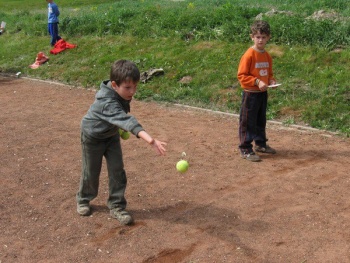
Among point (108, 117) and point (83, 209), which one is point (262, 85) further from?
point (83, 209)

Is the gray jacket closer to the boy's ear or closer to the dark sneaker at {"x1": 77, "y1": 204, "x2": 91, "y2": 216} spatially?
the boy's ear

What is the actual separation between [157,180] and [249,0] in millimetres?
11510

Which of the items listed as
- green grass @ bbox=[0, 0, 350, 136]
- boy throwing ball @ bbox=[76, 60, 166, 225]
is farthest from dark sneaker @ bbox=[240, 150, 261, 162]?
boy throwing ball @ bbox=[76, 60, 166, 225]

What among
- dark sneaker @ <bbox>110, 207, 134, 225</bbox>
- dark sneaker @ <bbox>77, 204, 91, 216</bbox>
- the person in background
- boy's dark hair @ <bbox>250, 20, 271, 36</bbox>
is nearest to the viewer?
dark sneaker @ <bbox>110, 207, 134, 225</bbox>

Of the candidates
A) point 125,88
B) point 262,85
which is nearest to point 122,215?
point 125,88

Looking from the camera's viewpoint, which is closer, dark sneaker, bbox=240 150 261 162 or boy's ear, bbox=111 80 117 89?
boy's ear, bbox=111 80 117 89

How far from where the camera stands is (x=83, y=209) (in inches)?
242

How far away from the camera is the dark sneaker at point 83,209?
6.13 m

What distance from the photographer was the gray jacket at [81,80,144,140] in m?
5.30

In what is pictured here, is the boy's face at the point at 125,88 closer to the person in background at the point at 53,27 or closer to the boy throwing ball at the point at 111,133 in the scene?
the boy throwing ball at the point at 111,133

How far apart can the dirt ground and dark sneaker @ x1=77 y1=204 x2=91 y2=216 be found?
0.07 m

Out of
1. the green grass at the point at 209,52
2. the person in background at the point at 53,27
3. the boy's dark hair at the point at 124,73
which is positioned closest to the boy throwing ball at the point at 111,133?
the boy's dark hair at the point at 124,73

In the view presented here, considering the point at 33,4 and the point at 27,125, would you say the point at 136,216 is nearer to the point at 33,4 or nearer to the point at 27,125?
the point at 27,125

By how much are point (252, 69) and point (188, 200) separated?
6.85 feet
